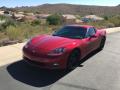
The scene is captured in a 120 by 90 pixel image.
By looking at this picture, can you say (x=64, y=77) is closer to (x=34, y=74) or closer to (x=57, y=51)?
(x=57, y=51)

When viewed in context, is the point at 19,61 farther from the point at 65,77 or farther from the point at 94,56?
the point at 94,56

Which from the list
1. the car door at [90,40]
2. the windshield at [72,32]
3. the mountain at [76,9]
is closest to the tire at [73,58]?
the windshield at [72,32]

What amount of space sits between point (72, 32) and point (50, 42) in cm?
148

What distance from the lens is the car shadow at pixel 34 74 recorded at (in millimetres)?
6614

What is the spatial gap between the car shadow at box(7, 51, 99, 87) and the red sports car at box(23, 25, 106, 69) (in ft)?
0.95

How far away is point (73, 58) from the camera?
25.4 feet

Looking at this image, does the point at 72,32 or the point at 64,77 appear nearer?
the point at 64,77

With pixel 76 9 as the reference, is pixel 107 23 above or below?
above

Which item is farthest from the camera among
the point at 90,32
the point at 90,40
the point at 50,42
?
the point at 90,32

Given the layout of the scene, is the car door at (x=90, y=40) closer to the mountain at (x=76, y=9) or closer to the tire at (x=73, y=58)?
the tire at (x=73, y=58)

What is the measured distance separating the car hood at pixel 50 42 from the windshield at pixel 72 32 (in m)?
0.52

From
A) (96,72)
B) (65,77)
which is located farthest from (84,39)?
(65,77)

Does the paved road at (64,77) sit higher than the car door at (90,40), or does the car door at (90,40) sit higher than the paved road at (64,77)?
the car door at (90,40)

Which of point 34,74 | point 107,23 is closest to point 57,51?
point 34,74
